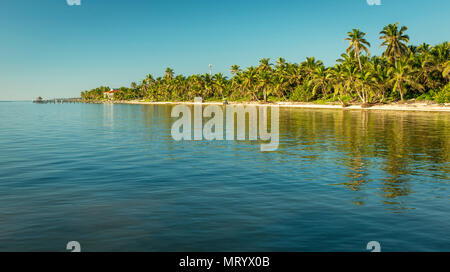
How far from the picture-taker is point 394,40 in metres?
89.0

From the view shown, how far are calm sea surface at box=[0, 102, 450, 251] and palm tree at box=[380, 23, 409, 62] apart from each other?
75.1 m

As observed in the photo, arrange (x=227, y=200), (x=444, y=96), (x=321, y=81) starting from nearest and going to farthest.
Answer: (x=227, y=200) → (x=444, y=96) → (x=321, y=81)

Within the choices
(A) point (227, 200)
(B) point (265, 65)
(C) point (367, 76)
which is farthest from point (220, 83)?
(A) point (227, 200)

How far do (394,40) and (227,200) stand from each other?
92.3 meters

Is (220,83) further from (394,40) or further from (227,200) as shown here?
(227,200)

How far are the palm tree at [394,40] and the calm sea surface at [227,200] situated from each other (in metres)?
75.1

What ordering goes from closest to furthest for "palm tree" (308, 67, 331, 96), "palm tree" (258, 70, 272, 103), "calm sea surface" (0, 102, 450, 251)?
1. "calm sea surface" (0, 102, 450, 251)
2. "palm tree" (308, 67, 331, 96)
3. "palm tree" (258, 70, 272, 103)

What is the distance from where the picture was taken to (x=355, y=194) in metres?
13.4

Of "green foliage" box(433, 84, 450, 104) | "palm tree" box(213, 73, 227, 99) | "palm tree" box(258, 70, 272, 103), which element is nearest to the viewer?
"green foliage" box(433, 84, 450, 104)

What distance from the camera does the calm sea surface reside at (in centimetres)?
901

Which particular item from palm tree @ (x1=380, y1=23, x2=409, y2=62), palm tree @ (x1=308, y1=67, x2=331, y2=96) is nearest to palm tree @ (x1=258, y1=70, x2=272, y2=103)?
palm tree @ (x1=308, y1=67, x2=331, y2=96)

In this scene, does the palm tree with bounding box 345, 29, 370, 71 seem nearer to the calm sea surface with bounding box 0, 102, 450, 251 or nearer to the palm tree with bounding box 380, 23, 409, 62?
the palm tree with bounding box 380, 23, 409, 62

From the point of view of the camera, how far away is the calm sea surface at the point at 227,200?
9008 mm

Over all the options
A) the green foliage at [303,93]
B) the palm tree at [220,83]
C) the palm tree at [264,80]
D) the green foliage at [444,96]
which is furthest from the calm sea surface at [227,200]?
the palm tree at [220,83]
